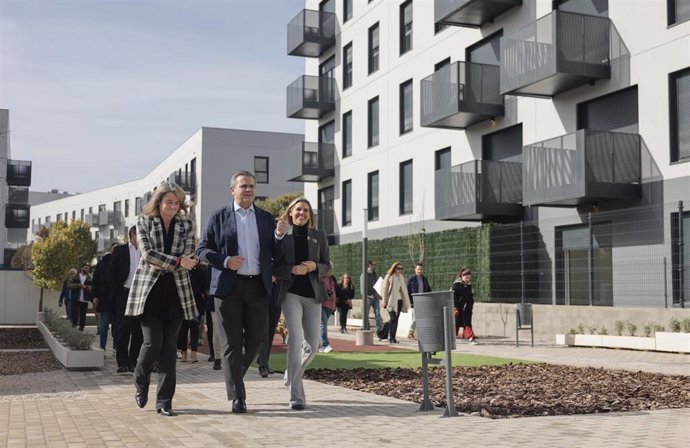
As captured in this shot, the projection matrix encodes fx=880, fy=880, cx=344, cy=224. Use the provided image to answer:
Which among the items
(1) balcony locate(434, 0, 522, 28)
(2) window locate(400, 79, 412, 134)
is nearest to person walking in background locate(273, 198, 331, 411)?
(1) balcony locate(434, 0, 522, 28)

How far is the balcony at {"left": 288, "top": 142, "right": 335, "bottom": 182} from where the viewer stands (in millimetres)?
36688

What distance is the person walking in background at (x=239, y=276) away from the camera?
761 centimetres

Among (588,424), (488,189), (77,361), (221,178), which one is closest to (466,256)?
(488,189)

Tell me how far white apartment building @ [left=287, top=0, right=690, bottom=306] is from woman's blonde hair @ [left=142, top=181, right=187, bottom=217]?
11935mm

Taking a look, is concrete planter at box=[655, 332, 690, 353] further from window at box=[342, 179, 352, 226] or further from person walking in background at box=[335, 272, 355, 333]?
window at box=[342, 179, 352, 226]

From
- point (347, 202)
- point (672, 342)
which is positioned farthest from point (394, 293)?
point (347, 202)

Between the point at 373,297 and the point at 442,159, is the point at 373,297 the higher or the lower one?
the lower one

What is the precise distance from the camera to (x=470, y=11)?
24922mm

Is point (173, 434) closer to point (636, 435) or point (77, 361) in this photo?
point (636, 435)

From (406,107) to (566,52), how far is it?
11125mm

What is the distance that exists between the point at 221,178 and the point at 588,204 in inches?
1558

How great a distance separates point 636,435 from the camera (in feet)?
21.6

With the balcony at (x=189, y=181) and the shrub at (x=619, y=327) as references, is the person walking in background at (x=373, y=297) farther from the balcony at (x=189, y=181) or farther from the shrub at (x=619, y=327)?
the balcony at (x=189, y=181)

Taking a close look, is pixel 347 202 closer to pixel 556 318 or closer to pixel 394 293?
pixel 394 293
